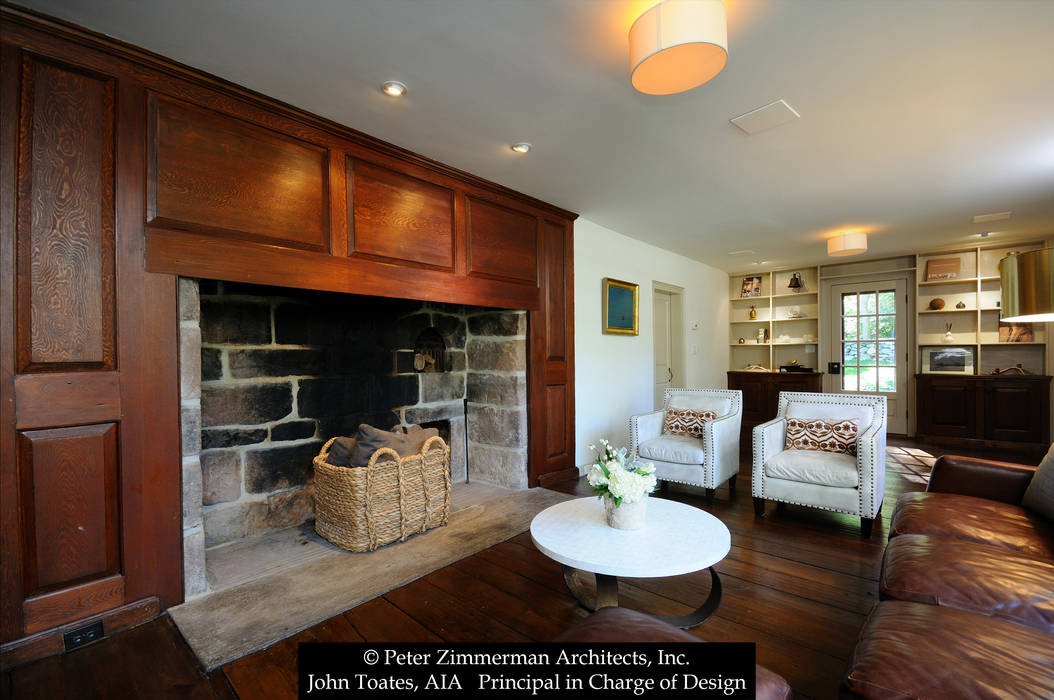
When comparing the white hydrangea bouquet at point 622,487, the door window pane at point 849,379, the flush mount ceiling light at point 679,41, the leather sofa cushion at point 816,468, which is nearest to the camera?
the flush mount ceiling light at point 679,41

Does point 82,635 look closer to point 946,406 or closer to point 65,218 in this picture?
point 65,218

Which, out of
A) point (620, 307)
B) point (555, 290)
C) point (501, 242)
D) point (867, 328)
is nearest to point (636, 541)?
point (501, 242)

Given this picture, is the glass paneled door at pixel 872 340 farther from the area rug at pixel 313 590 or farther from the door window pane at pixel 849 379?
the area rug at pixel 313 590

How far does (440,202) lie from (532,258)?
3.15 ft

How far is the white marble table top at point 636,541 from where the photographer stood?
159 cm

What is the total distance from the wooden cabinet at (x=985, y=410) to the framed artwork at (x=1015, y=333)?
0.55 metres

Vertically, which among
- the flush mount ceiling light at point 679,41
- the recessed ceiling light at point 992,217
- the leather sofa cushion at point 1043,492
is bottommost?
the leather sofa cushion at point 1043,492

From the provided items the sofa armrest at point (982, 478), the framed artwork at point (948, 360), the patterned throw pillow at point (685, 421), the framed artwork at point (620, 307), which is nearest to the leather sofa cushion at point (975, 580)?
the sofa armrest at point (982, 478)

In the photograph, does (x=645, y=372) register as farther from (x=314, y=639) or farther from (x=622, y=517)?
(x=314, y=639)

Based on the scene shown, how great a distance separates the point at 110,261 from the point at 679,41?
Answer: 2.27 metres

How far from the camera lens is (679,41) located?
58.6 inches

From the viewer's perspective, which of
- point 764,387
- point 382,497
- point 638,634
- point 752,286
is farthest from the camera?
point 752,286

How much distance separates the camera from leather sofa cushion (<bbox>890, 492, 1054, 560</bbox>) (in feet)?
5.61

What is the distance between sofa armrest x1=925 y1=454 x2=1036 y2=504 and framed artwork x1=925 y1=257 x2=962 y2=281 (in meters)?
Result: 4.58
